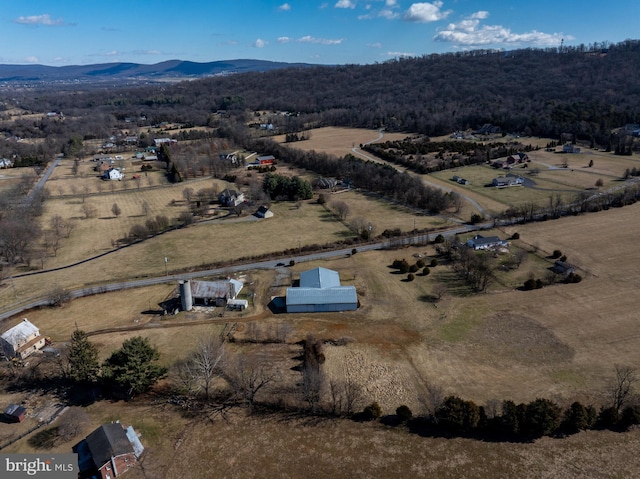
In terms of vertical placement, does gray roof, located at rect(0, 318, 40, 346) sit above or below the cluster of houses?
below

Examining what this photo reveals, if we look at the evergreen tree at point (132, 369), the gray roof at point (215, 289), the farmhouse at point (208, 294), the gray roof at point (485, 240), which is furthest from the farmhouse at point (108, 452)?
the gray roof at point (485, 240)

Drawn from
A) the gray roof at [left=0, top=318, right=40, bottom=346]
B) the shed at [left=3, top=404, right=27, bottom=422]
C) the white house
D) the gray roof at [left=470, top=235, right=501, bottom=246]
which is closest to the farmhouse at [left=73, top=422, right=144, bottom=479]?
the shed at [left=3, top=404, right=27, bottom=422]

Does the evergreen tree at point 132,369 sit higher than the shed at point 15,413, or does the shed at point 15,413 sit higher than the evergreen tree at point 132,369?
the evergreen tree at point 132,369

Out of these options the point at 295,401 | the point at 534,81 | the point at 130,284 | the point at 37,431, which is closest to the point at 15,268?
the point at 130,284

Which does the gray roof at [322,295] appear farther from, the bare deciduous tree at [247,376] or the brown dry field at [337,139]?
the brown dry field at [337,139]

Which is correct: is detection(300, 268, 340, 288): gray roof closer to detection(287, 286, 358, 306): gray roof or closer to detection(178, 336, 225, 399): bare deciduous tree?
detection(287, 286, 358, 306): gray roof

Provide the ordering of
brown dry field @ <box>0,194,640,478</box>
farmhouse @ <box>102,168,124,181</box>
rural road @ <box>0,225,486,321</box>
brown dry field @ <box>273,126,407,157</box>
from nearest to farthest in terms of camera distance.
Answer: brown dry field @ <box>0,194,640,478</box>
rural road @ <box>0,225,486,321</box>
farmhouse @ <box>102,168,124,181</box>
brown dry field @ <box>273,126,407,157</box>

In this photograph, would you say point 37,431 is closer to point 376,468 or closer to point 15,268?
point 376,468

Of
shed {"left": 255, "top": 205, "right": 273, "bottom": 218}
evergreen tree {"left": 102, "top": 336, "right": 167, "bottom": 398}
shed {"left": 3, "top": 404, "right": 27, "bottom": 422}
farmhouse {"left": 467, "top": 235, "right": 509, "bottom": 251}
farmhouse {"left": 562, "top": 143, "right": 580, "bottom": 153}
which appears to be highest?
farmhouse {"left": 562, "top": 143, "right": 580, "bottom": 153}
